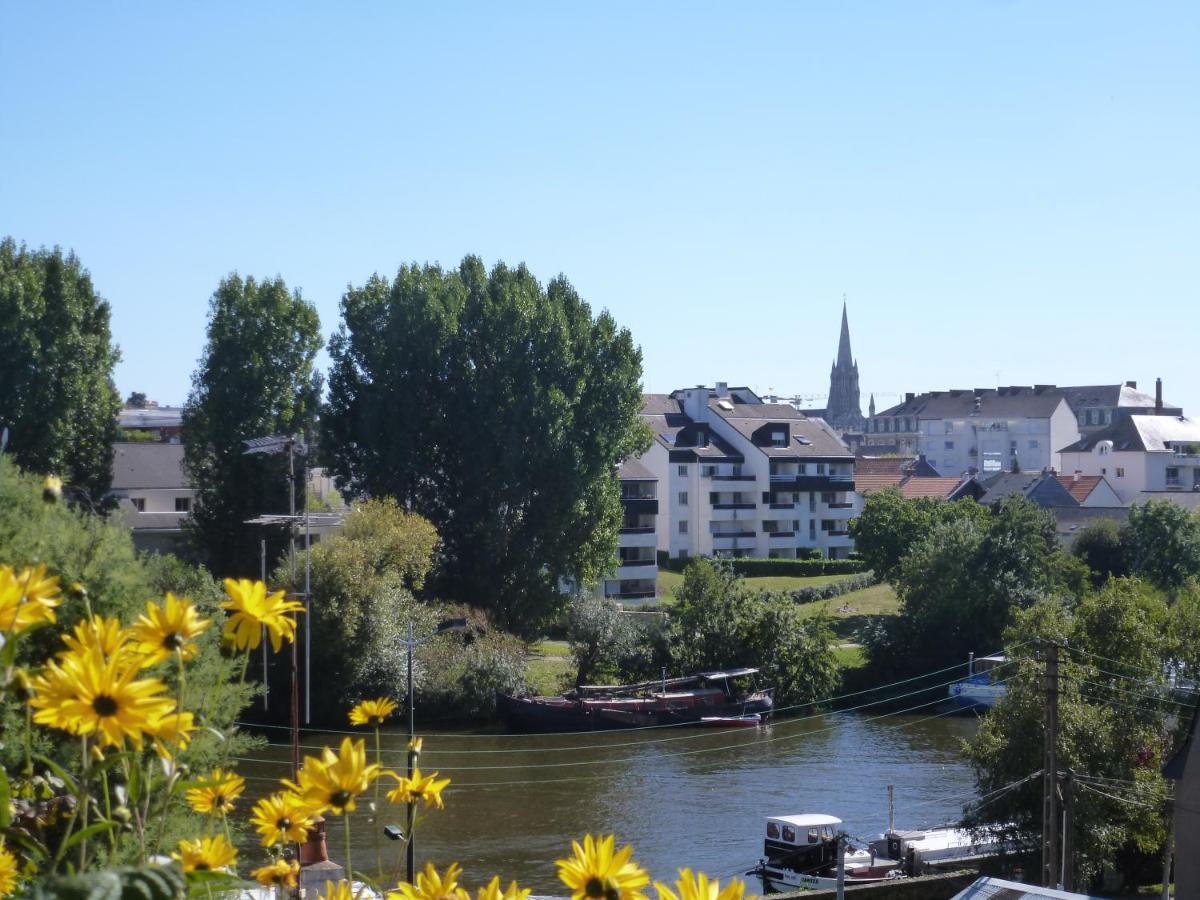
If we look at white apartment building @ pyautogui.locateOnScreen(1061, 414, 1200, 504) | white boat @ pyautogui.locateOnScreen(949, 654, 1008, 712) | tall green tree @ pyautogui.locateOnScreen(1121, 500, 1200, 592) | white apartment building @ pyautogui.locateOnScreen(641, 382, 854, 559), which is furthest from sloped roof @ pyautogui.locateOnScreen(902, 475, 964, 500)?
white boat @ pyautogui.locateOnScreen(949, 654, 1008, 712)

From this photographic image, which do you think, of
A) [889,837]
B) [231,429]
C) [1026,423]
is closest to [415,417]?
[231,429]

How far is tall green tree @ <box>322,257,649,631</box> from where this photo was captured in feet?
155

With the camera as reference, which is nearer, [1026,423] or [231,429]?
[231,429]

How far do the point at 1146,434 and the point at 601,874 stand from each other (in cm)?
9236

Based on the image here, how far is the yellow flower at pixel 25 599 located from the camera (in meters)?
2.15

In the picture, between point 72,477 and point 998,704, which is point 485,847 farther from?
point 72,477

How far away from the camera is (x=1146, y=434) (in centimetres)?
8769

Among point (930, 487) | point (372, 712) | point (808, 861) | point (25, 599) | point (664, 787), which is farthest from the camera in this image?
point (930, 487)

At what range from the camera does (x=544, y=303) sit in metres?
49.9

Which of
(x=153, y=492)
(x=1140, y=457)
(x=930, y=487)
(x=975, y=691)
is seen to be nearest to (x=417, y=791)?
(x=975, y=691)

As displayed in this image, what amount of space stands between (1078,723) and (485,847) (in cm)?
1179

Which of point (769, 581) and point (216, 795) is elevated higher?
point (216, 795)

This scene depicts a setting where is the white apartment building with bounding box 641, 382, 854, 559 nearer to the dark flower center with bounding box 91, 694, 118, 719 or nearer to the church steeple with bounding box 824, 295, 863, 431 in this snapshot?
the dark flower center with bounding box 91, 694, 118, 719

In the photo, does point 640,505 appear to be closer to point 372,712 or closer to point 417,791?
point 372,712
